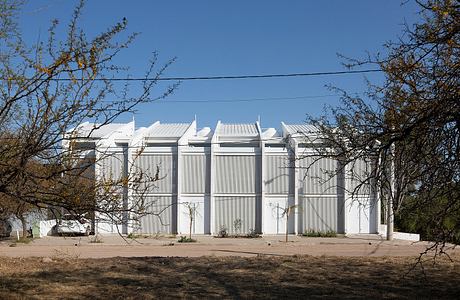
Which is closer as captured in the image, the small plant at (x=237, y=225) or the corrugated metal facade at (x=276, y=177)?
the small plant at (x=237, y=225)

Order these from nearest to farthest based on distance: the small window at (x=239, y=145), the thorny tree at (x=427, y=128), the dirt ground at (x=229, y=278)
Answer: the thorny tree at (x=427, y=128), the dirt ground at (x=229, y=278), the small window at (x=239, y=145)

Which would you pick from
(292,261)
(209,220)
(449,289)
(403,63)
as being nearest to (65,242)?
(209,220)

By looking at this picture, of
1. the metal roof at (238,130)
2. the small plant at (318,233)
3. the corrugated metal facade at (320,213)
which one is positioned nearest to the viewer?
the small plant at (318,233)

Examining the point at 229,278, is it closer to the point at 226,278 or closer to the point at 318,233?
the point at 226,278

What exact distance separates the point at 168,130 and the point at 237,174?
30.9ft

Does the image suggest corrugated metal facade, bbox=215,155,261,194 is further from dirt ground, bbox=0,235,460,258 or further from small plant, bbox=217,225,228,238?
dirt ground, bbox=0,235,460,258

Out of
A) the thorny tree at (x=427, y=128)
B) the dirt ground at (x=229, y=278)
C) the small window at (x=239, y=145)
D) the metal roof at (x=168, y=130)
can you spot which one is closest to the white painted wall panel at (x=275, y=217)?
the small window at (x=239, y=145)

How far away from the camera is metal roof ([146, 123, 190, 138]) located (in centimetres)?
4606

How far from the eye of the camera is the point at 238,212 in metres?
42.5

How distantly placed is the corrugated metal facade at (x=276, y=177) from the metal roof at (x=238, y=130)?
4.25 metres

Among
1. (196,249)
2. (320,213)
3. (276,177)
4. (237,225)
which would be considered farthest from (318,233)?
(196,249)

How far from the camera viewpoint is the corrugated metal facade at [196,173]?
140ft

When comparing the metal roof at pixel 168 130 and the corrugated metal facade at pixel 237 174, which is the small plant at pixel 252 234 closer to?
the corrugated metal facade at pixel 237 174

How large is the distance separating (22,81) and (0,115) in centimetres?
54
